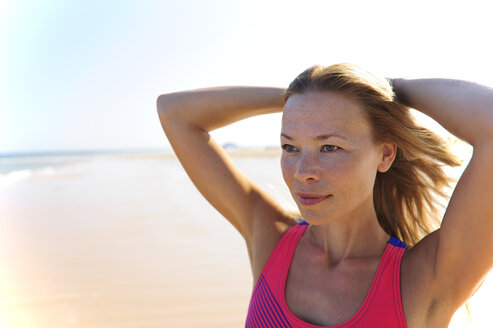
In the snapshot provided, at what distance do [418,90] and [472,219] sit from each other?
0.57 meters

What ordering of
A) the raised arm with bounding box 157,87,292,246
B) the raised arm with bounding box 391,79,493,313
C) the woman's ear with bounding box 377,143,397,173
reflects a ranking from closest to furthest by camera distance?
the raised arm with bounding box 391,79,493,313 < the woman's ear with bounding box 377,143,397,173 < the raised arm with bounding box 157,87,292,246

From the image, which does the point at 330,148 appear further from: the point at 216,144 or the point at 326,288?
the point at 216,144

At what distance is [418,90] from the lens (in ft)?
5.84

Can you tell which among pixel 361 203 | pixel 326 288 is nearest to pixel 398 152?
pixel 361 203

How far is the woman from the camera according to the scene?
1.53m

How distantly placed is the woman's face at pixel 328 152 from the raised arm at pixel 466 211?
302 mm

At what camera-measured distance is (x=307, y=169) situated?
5.69 feet

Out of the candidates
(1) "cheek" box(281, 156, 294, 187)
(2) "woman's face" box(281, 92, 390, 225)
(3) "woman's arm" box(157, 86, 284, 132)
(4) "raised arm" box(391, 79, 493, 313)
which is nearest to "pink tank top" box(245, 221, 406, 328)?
(4) "raised arm" box(391, 79, 493, 313)

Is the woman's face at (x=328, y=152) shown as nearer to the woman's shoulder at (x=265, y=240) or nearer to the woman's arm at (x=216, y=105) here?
the woman's shoulder at (x=265, y=240)

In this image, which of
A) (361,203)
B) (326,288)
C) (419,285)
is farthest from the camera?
(361,203)

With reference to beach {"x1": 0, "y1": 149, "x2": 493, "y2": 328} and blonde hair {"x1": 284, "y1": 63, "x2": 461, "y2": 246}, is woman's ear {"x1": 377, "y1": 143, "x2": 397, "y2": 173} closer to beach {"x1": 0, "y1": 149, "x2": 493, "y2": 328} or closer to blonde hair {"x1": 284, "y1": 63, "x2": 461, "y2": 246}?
blonde hair {"x1": 284, "y1": 63, "x2": 461, "y2": 246}

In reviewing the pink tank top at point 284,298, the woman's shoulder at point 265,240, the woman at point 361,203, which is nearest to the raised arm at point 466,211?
the woman at point 361,203

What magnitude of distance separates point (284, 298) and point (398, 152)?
0.81 meters

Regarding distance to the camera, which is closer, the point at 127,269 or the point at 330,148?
the point at 330,148
